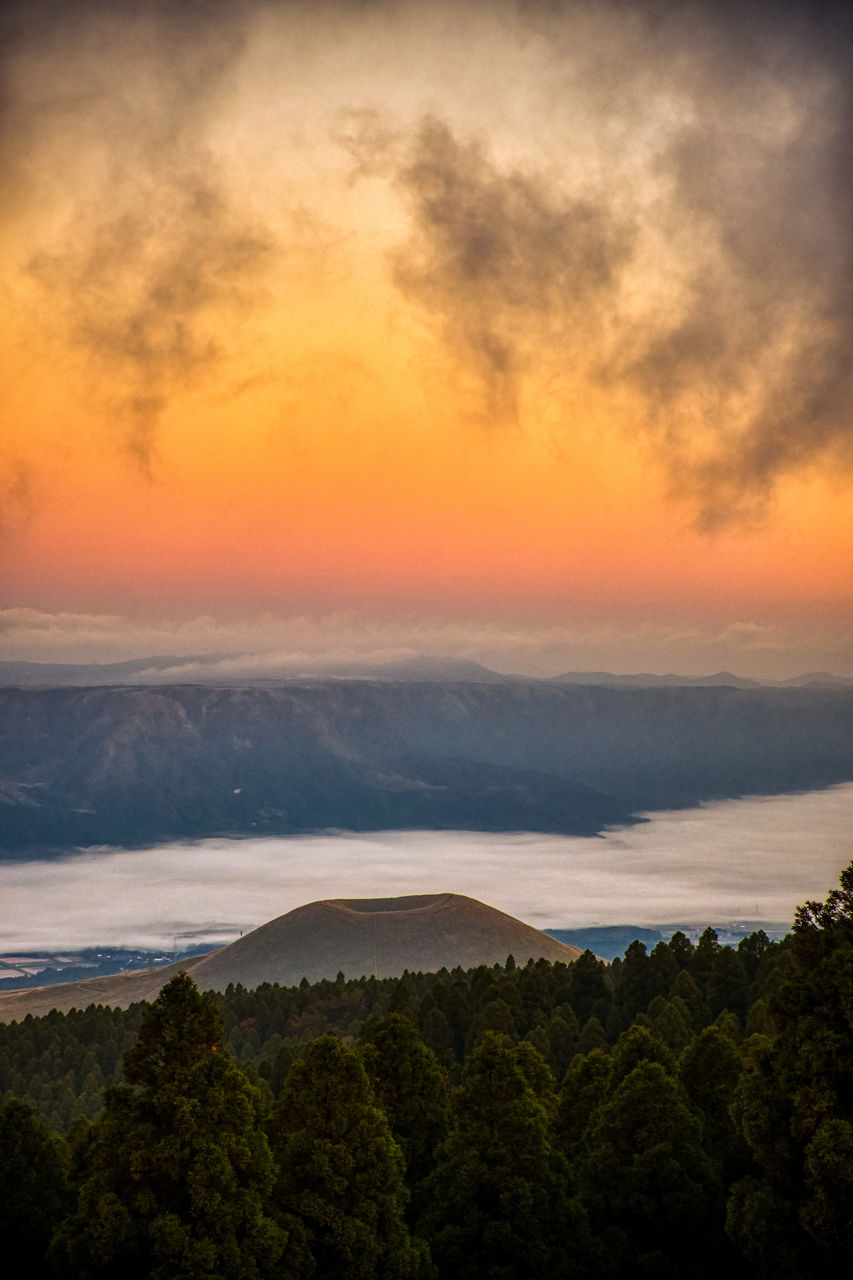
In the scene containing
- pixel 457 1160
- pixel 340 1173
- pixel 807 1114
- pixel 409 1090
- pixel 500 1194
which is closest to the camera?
pixel 807 1114

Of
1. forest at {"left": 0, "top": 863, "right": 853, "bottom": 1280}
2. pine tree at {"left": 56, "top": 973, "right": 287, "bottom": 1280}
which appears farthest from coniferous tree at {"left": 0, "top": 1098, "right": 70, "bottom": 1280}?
pine tree at {"left": 56, "top": 973, "right": 287, "bottom": 1280}

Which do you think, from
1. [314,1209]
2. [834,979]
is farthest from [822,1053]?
[314,1209]

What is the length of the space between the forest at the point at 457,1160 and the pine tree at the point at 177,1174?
0.25 ft

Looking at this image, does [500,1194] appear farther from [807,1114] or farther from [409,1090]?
[807,1114]

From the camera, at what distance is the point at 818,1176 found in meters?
46.3

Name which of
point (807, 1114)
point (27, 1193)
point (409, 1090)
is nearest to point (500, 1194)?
point (409, 1090)

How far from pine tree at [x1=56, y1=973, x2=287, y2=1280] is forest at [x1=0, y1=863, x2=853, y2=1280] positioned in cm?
8

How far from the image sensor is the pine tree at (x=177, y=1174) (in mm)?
47625

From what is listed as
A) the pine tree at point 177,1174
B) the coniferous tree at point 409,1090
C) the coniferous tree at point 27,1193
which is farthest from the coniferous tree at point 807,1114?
the coniferous tree at point 27,1193

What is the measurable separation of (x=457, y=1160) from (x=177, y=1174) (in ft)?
45.5

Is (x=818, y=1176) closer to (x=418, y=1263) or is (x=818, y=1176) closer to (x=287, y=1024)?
(x=418, y=1263)

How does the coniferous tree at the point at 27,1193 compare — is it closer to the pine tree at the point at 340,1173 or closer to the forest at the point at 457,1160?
the forest at the point at 457,1160

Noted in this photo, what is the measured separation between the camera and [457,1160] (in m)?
57.3

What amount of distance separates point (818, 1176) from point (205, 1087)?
21119 millimetres
